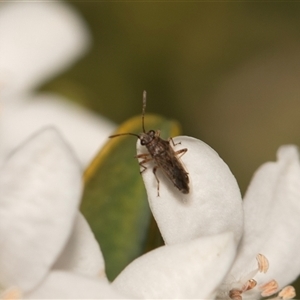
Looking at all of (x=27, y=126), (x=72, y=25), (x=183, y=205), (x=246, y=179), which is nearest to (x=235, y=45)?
(x=246, y=179)

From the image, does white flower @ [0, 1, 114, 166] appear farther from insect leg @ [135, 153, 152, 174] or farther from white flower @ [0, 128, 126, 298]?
white flower @ [0, 128, 126, 298]

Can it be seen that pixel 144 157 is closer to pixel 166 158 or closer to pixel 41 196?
pixel 166 158

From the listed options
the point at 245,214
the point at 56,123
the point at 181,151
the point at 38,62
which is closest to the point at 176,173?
the point at 181,151

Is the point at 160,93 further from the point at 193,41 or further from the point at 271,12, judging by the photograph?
the point at 271,12

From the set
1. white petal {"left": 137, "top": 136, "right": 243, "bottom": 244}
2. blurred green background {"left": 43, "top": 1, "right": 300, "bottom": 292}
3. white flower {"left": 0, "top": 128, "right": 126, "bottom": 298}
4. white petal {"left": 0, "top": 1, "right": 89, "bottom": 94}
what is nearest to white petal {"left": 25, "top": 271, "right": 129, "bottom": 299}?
white flower {"left": 0, "top": 128, "right": 126, "bottom": 298}

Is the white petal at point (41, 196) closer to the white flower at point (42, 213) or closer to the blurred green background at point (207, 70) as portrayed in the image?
the white flower at point (42, 213)

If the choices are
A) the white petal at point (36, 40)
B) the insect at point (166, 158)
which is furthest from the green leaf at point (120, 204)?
the white petal at point (36, 40)
